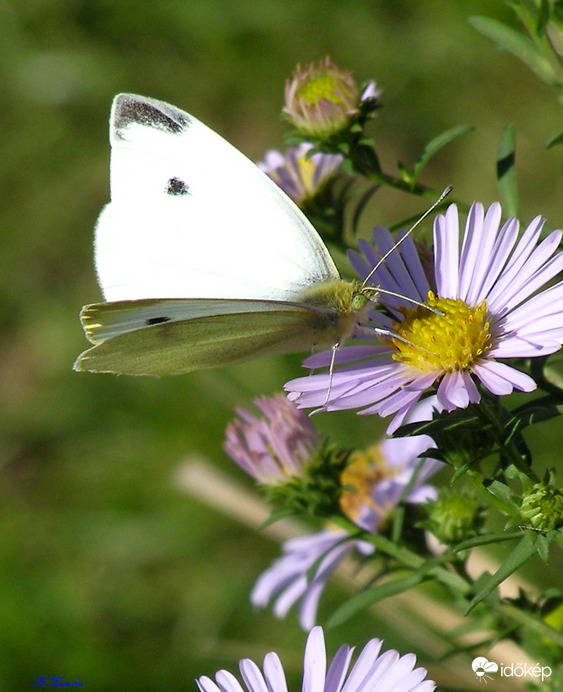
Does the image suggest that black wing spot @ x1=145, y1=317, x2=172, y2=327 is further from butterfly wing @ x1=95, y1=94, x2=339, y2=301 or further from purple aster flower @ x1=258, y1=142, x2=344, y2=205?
purple aster flower @ x1=258, y1=142, x2=344, y2=205

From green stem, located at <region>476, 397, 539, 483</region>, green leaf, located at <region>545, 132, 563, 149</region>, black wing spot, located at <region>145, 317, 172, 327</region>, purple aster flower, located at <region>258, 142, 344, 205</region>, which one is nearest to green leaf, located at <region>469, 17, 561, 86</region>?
green leaf, located at <region>545, 132, 563, 149</region>

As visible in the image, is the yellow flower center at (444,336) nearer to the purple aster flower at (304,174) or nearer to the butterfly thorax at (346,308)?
the butterfly thorax at (346,308)

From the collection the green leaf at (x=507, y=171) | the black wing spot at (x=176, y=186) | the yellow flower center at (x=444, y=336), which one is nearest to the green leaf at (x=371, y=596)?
the yellow flower center at (x=444, y=336)

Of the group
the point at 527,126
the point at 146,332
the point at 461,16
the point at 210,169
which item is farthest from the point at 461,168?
the point at 146,332

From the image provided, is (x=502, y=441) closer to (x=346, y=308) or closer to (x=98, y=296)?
(x=346, y=308)

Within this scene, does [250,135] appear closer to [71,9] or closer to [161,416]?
[71,9]

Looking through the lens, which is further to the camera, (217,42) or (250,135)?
(250,135)

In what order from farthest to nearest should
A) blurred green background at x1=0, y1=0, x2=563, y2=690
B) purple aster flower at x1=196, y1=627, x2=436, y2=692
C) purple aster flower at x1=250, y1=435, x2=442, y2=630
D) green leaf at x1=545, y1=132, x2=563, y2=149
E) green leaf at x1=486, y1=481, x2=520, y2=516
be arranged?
blurred green background at x1=0, y1=0, x2=563, y2=690, purple aster flower at x1=250, y1=435, x2=442, y2=630, green leaf at x1=545, y1=132, x2=563, y2=149, green leaf at x1=486, y1=481, x2=520, y2=516, purple aster flower at x1=196, y1=627, x2=436, y2=692
